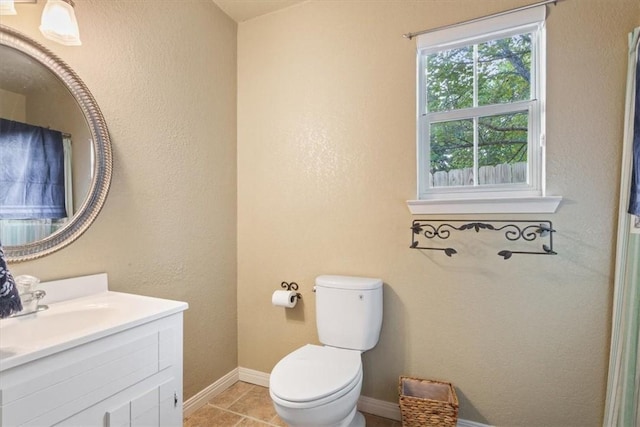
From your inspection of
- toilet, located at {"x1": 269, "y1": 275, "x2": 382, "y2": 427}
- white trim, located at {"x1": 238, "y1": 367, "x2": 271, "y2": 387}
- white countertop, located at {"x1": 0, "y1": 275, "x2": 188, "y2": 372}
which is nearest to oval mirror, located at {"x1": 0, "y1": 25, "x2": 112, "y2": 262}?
white countertop, located at {"x1": 0, "y1": 275, "x2": 188, "y2": 372}

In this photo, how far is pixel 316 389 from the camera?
136 centimetres

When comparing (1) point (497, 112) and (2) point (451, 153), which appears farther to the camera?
(2) point (451, 153)

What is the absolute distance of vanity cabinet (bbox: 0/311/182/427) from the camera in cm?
82

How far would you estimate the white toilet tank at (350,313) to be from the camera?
5.82 feet

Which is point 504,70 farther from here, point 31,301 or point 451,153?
point 31,301

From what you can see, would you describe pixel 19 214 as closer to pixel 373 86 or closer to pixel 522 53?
pixel 373 86

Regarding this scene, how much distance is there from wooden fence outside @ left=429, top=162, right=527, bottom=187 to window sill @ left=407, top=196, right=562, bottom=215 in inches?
6.3

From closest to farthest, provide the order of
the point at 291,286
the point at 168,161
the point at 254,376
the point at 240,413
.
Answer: the point at 168,161 < the point at 240,413 < the point at 291,286 < the point at 254,376

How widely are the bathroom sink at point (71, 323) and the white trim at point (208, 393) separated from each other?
0.89 m

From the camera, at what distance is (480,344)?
5.63 feet

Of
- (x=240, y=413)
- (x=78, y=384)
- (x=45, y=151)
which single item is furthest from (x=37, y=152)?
(x=240, y=413)

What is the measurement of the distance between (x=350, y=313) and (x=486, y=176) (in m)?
1.05

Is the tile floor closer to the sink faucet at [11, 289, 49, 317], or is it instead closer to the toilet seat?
the toilet seat

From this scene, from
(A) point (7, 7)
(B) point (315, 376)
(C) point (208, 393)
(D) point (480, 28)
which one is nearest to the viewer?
(A) point (7, 7)
